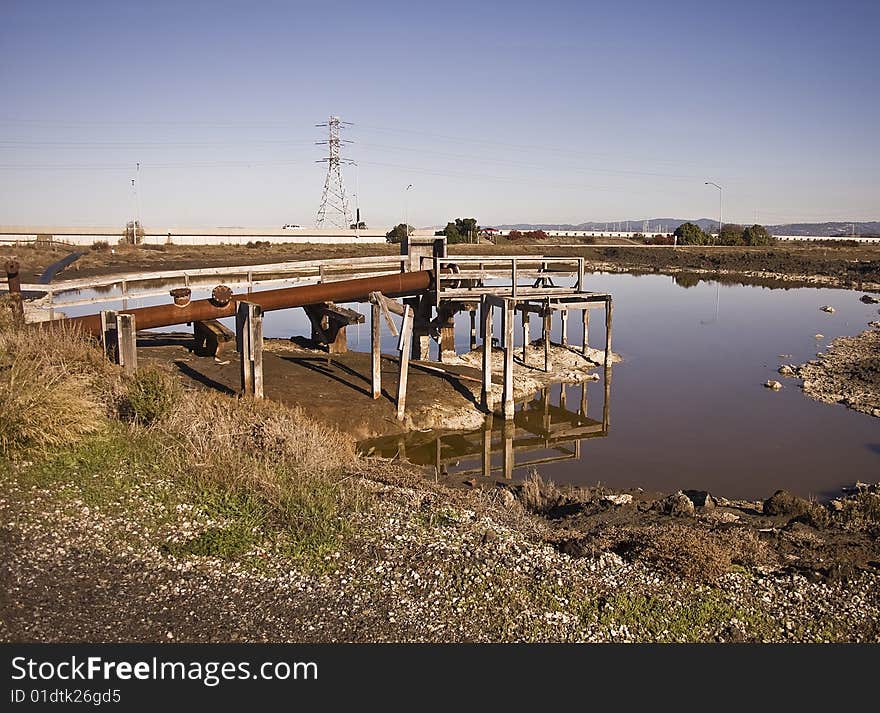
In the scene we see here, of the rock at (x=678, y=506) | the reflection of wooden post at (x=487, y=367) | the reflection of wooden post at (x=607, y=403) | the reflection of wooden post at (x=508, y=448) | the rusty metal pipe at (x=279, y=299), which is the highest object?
the rusty metal pipe at (x=279, y=299)

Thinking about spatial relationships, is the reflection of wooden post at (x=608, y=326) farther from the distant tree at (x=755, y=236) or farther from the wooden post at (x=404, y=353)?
the distant tree at (x=755, y=236)

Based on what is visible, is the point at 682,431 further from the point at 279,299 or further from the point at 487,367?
the point at 279,299

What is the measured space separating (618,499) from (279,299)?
918 centimetres

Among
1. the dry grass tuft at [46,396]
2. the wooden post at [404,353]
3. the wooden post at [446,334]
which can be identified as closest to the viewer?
the dry grass tuft at [46,396]

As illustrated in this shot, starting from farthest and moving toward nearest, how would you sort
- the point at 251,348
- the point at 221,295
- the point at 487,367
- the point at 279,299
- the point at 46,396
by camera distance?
1. the point at 487,367
2. the point at 279,299
3. the point at 221,295
4. the point at 251,348
5. the point at 46,396

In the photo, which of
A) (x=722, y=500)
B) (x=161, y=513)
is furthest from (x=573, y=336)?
(x=161, y=513)

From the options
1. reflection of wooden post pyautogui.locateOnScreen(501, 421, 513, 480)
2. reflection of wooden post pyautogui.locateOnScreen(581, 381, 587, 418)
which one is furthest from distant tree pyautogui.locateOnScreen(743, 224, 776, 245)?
reflection of wooden post pyautogui.locateOnScreen(501, 421, 513, 480)

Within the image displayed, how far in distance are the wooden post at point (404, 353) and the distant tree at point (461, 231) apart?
6638 cm

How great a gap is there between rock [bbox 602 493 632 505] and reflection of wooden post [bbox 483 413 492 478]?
280cm

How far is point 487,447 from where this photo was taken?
49.9ft

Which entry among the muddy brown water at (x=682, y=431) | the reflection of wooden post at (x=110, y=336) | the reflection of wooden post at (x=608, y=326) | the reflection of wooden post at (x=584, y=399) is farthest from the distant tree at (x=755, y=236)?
the reflection of wooden post at (x=110, y=336)

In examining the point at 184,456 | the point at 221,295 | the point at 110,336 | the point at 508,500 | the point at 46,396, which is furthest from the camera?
the point at 221,295

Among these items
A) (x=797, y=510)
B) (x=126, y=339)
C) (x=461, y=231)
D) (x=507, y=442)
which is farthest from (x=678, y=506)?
(x=461, y=231)

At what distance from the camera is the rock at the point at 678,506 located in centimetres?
1003
